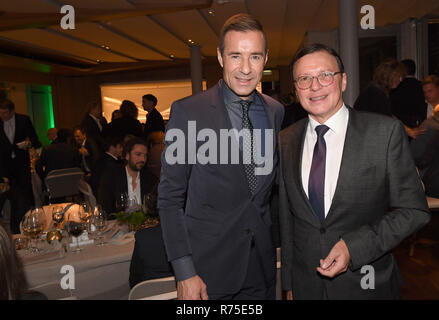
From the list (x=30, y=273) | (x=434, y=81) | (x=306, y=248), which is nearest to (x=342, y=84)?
(x=306, y=248)

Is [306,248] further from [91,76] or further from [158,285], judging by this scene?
[91,76]

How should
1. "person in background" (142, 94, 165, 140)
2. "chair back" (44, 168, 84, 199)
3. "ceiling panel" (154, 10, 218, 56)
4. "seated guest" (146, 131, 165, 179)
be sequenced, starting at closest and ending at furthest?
"seated guest" (146, 131, 165, 179) < "chair back" (44, 168, 84, 199) < "person in background" (142, 94, 165, 140) < "ceiling panel" (154, 10, 218, 56)

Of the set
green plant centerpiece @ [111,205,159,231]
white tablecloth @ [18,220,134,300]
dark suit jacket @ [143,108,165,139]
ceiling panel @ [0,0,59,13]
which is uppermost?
ceiling panel @ [0,0,59,13]

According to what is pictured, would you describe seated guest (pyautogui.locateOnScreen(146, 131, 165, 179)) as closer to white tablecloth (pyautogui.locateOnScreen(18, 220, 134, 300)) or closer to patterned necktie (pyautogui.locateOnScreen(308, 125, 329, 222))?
white tablecloth (pyautogui.locateOnScreen(18, 220, 134, 300))

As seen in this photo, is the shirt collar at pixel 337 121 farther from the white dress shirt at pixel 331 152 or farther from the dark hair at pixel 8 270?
the dark hair at pixel 8 270

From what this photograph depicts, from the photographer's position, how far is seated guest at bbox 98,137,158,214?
3.68 meters

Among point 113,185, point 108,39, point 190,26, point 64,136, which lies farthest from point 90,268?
point 108,39

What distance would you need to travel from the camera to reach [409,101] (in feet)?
14.5

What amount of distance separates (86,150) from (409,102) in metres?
4.96

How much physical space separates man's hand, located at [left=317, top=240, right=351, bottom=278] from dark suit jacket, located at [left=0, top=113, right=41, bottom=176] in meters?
4.68

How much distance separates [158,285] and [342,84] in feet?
4.08

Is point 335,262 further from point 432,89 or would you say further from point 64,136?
point 64,136

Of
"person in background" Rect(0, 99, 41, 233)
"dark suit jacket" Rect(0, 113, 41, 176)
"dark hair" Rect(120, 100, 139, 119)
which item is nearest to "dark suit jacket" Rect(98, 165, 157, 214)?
"person in background" Rect(0, 99, 41, 233)

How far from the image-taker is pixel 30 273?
2416mm
